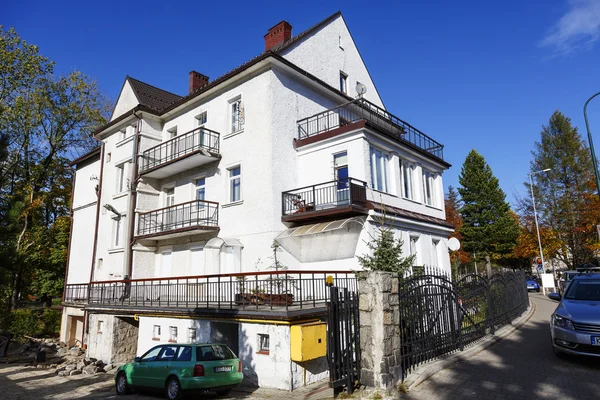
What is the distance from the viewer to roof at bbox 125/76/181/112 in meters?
23.7

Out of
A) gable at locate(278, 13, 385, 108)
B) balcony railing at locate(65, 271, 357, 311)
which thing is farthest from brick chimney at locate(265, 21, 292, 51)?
balcony railing at locate(65, 271, 357, 311)

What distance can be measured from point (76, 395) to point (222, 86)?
1399cm

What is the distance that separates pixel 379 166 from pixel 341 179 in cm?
308

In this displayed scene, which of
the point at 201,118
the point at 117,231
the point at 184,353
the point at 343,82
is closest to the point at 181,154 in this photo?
the point at 201,118

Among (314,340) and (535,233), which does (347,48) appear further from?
(535,233)

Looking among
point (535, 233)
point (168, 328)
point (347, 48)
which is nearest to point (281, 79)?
point (347, 48)

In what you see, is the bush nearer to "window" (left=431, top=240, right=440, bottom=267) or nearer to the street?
the street

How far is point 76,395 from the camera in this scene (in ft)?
40.3

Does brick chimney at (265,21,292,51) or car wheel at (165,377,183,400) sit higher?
brick chimney at (265,21,292,51)

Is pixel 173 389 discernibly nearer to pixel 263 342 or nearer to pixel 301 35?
pixel 263 342

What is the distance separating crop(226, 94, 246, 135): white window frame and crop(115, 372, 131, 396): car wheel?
10.9 meters

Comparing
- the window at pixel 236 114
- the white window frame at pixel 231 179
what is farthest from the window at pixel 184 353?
the window at pixel 236 114

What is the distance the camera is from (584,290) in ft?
29.9

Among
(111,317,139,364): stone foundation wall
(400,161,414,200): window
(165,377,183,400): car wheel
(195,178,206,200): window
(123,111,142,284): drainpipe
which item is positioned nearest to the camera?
(165,377,183,400): car wheel
